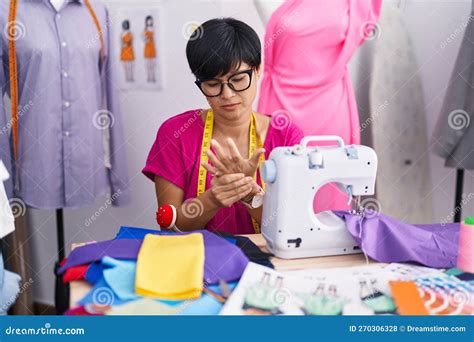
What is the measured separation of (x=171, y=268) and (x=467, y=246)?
63 cm

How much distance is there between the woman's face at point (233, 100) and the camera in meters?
1.50

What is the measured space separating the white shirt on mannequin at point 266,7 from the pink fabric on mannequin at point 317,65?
0.08 meters

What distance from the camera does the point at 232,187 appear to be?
1.36 m

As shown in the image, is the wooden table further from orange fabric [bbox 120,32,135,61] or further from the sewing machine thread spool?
orange fabric [bbox 120,32,135,61]

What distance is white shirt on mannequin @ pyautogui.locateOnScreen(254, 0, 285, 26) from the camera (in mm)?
2002

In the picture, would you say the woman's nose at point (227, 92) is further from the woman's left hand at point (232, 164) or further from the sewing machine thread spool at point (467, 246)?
the sewing machine thread spool at point (467, 246)

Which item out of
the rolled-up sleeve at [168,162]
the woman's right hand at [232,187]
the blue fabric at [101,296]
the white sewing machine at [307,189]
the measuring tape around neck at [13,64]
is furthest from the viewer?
the measuring tape around neck at [13,64]

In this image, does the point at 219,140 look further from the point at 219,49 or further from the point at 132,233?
the point at 132,233

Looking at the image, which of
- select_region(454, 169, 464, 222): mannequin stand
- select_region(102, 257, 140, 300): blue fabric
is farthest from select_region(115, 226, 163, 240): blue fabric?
select_region(454, 169, 464, 222): mannequin stand

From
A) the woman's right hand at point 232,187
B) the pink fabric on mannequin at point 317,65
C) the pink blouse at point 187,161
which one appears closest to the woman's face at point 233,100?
the pink blouse at point 187,161

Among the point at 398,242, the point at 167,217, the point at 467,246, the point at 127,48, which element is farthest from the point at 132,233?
the point at 127,48

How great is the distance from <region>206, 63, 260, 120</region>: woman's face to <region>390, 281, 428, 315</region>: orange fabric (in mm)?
709

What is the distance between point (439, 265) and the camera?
120cm

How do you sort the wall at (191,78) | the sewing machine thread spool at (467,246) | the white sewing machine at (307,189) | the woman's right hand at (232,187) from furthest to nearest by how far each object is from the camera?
→ 1. the wall at (191,78)
2. the woman's right hand at (232,187)
3. the white sewing machine at (307,189)
4. the sewing machine thread spool at (467,246)
